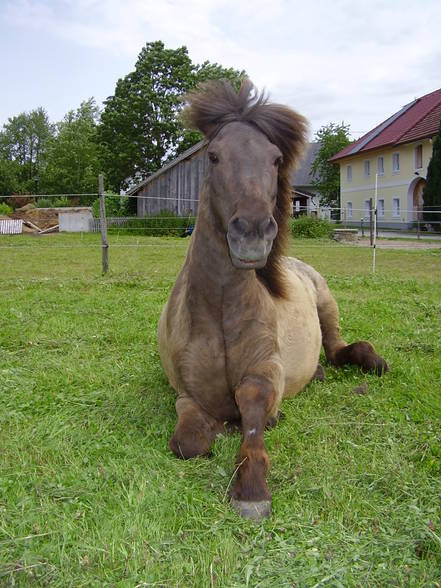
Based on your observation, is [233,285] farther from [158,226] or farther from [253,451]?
[158,226]

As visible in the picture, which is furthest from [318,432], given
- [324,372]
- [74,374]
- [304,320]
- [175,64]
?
[175,64]

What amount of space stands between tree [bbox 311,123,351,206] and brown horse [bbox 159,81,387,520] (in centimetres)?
4287

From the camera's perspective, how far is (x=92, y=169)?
54750 millimetres

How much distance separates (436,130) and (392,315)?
27793 millimetres

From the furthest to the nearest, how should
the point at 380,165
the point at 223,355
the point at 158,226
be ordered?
1. the point at 380,165
2. the point at 158,226
3. the point at 223,355

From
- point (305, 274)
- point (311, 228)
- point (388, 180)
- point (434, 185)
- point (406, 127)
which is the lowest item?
point (305, 274)

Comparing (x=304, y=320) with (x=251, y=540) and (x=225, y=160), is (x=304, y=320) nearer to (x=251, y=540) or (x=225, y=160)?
(x=225, y=160)

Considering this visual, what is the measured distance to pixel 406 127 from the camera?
3491 cm

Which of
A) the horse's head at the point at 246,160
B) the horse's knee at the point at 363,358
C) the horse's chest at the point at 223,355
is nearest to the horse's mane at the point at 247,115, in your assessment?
the horse's head at the point at 246,160

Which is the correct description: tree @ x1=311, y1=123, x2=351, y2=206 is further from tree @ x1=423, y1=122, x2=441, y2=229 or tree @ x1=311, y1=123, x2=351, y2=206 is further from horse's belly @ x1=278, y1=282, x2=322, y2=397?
horse's belly @ x1=278, y1=282, x2=322, y2=397

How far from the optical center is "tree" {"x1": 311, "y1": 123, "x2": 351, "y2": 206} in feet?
145

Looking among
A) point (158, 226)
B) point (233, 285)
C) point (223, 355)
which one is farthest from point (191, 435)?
point (158, 226)

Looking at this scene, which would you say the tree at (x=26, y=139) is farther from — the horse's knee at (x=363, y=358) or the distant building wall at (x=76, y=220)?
the horse's knee at (x=363, y=358)

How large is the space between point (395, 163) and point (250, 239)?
1442 inches
